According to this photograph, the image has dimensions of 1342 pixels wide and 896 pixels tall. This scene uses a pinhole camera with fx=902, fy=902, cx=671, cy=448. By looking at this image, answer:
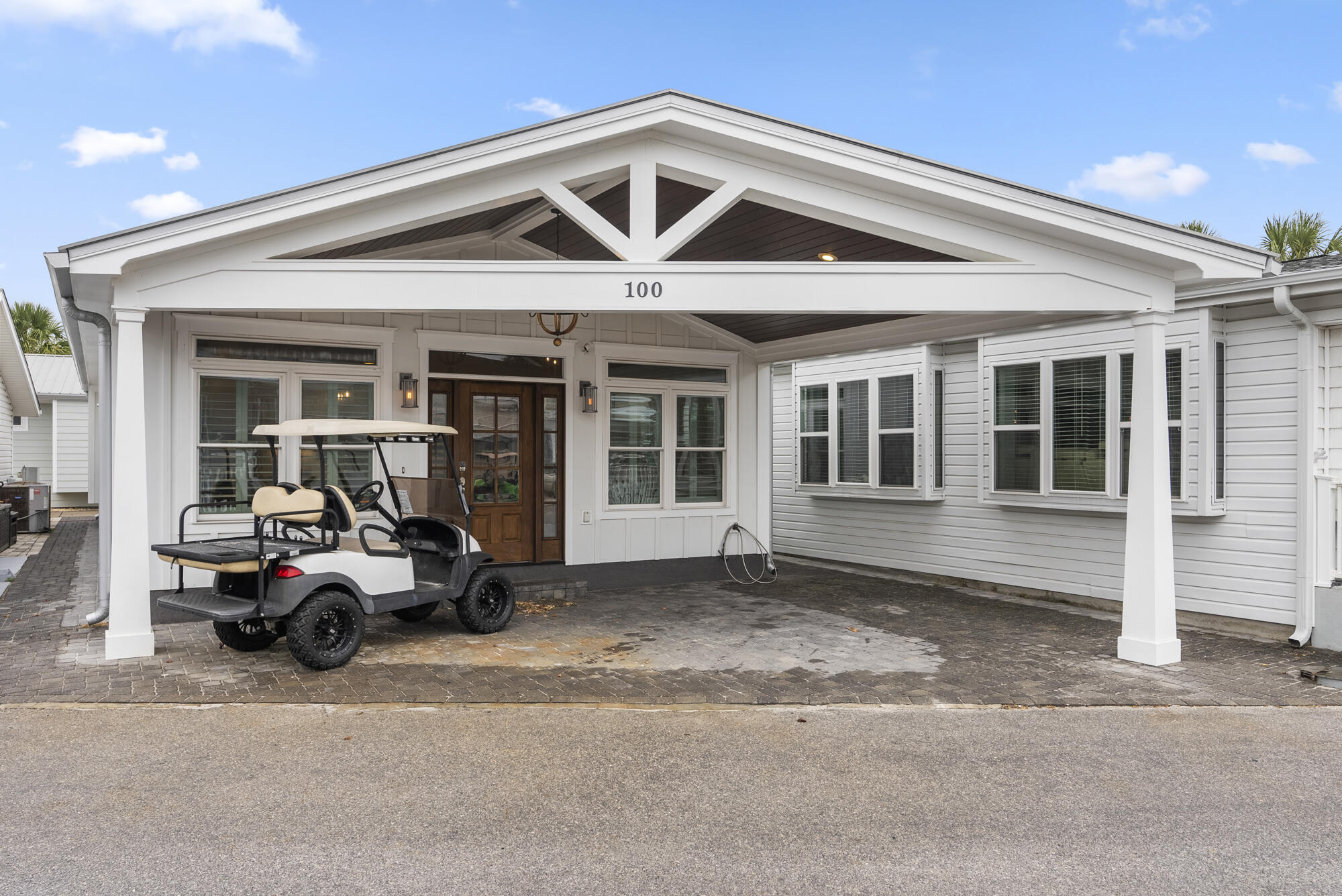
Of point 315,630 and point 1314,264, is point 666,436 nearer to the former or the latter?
point 315,630

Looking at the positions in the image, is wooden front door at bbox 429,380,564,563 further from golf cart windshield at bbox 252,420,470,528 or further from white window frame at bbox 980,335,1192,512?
white window frame at bbox 980,335,1192,512

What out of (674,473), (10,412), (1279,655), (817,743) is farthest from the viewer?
(10,412)

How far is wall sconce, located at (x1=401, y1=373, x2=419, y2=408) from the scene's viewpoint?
827 cm

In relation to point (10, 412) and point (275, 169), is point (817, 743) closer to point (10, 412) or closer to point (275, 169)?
point (10, 412)

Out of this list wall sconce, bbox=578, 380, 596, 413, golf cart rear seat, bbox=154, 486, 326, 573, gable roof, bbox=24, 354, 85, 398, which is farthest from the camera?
gable roof, bbox=24, 354, 85, 398

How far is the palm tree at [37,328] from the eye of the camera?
84.8ft

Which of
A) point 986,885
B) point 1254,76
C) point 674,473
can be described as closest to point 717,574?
point 674,473

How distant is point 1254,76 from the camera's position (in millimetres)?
32406

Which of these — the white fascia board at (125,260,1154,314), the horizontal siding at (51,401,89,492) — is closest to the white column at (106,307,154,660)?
the white fascia board at (125,260,1154,314)

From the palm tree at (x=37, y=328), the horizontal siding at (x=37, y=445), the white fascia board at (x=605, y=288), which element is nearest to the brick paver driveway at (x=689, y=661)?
the white fascia board at (x=605, y=288)

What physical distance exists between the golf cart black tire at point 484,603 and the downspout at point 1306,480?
5.90 m

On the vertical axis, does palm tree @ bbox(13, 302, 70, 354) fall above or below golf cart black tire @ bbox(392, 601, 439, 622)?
above

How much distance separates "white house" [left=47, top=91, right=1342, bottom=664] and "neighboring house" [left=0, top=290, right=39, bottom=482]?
4.43 metres

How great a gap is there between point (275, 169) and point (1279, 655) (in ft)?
167
